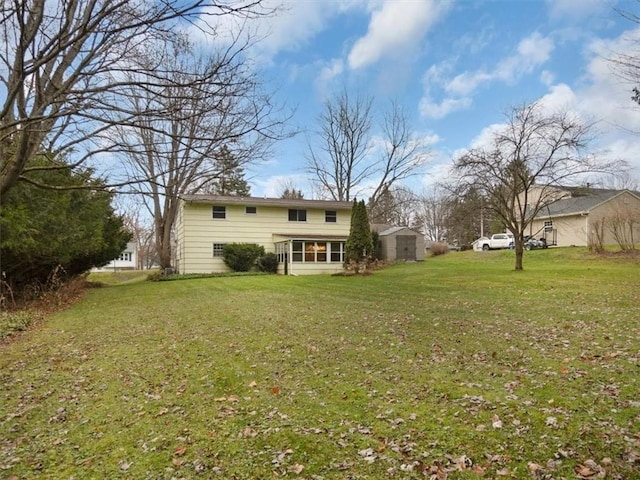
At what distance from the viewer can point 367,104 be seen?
33000 mm

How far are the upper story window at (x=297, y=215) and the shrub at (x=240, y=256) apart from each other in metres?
3.10

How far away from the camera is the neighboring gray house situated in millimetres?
29152

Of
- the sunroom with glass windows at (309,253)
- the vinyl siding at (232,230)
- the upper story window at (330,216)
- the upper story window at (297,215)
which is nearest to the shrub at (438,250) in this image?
the vinyl siding at (232,230)

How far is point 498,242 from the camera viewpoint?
111 ft

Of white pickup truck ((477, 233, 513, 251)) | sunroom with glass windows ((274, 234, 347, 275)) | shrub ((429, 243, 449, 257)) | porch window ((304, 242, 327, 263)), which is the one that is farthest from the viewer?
shrub ((429, 243, 449, 257))

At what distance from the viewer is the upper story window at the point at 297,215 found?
25.8 meters

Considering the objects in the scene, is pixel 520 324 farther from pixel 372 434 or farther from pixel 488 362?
pixel 372 434

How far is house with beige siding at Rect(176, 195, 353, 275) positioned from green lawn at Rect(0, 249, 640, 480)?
1485 centimetres

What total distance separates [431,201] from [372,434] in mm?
53501

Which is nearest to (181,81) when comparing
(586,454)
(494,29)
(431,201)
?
(586,454)

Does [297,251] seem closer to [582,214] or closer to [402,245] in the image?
[402,245]

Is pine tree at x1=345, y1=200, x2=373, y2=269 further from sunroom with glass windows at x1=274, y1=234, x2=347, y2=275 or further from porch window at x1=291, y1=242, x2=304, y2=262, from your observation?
porch window at x1=291, y1=242, x2=304, y2=262

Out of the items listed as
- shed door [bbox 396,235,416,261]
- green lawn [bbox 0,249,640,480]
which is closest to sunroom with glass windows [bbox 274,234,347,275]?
shed door [bbox 396,235,416,261]

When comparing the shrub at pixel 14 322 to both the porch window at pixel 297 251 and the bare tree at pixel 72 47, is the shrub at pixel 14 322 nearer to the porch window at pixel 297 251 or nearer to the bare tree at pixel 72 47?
the bare tree at pixel 72 47
